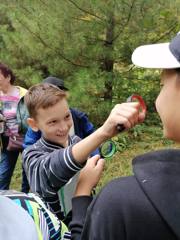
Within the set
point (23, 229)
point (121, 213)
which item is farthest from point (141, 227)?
point (23, 229)

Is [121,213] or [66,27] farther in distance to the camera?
[66,27]

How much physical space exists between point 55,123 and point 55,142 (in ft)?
0.32

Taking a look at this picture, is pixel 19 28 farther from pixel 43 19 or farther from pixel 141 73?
pixel 141 73

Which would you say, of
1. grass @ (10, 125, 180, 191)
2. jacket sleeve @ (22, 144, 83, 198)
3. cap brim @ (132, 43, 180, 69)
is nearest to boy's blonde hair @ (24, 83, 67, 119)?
jacket sleeve @ (22, 144, 83, 198)

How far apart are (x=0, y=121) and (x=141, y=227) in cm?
104

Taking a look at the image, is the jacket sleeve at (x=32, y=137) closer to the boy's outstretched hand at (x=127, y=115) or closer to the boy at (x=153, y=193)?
the boy's outstretched hand at (x=127, y=115)

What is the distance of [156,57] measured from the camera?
1005 millimetres

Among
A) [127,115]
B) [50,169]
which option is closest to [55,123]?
[50,169]

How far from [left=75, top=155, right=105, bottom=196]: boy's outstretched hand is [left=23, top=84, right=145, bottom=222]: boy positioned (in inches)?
1.1

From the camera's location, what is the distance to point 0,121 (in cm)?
182

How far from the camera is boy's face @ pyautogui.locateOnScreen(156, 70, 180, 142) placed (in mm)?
969

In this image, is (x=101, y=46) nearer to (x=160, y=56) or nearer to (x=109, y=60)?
(x=109, y=60)

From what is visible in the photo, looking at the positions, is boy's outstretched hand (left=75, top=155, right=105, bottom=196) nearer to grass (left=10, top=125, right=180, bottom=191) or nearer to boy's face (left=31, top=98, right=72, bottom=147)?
boy's face (left=31, top=98, right=72, bottom=147)

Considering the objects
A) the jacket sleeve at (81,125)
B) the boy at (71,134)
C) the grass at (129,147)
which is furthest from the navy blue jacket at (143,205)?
the grass at (129,147)
